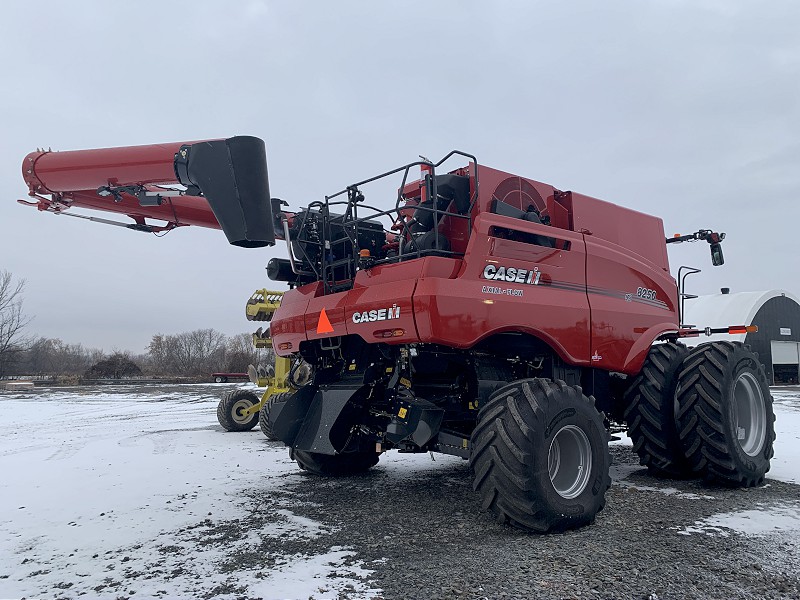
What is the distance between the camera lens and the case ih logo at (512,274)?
5125 mm

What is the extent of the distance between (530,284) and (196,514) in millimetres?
3449

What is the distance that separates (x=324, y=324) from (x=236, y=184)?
1.57 m

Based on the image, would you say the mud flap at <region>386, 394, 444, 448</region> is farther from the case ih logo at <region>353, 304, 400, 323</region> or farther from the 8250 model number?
the 8250 model number

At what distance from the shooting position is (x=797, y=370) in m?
35.8

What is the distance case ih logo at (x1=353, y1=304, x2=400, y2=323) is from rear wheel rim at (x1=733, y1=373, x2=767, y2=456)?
4.15m

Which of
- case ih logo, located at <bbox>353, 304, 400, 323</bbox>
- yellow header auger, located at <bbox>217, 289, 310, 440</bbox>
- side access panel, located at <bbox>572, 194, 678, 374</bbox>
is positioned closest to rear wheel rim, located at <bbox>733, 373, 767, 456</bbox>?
side access panel, located at <bbox>572, 194, 678, 374</bbox>

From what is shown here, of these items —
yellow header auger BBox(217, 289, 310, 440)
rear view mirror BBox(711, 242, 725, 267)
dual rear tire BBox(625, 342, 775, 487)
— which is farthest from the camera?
yellow header auger BBox(217, 289, 310, 440)

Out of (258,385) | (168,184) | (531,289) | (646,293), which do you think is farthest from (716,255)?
(258,385)

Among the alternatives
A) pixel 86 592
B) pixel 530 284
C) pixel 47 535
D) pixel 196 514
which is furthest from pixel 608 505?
pixel 47 535

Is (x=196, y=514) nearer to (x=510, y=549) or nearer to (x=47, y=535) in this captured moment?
(x=47, y=535)

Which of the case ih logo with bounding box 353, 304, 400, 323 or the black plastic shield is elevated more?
the black plastic shield

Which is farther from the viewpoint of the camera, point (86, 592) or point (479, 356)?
point (479, 356)

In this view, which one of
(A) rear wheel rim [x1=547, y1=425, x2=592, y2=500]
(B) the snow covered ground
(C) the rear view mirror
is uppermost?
(C) the rear view mirror

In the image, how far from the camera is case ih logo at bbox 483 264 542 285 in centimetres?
512
